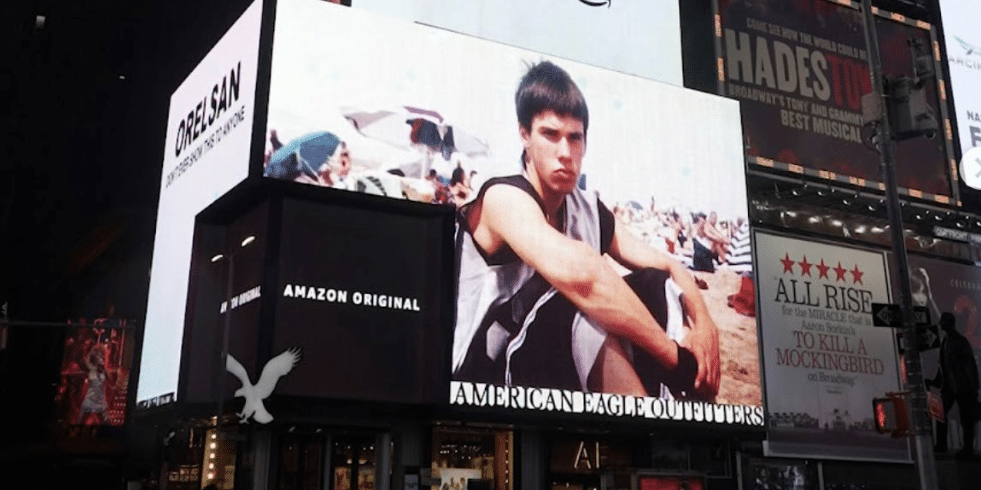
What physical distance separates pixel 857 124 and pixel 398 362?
1713 cm

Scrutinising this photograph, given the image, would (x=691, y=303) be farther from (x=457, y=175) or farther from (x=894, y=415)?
(x=894, y=415)

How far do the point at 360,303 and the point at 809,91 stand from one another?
1621cm

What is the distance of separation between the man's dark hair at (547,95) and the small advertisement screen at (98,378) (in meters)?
22.9

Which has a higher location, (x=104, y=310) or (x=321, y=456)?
(x=104, y=310)

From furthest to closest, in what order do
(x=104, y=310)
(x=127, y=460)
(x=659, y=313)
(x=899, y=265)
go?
(x=104, y=310)
(x=127, y=460)
(x=659, y=313)
(x=899, y=265)

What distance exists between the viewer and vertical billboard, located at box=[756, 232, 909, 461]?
24.1 m

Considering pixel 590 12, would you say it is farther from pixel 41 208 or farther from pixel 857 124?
pixel 41 208

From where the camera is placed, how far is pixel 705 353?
21.9 metres

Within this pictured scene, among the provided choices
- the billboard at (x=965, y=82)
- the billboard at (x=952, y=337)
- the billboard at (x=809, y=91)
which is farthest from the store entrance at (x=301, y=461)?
the billboard at (x=965, y=82)

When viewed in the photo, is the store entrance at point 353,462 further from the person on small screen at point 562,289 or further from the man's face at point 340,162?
the man's face at point 340,162

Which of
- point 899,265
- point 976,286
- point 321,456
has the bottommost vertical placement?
point 321,456

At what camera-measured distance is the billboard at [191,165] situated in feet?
64.2

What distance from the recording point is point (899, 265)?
1512 centimetres

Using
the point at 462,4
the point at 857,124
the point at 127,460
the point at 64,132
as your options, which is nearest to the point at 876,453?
the point at 857,124
